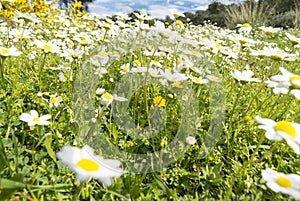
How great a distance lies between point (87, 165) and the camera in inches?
23.3

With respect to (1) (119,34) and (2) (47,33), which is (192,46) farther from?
(2) (47,33)

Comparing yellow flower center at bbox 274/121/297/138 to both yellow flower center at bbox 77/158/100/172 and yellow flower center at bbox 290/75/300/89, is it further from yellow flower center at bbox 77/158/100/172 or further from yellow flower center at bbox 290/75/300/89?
yellow flower center at bbox 77/158/100/172

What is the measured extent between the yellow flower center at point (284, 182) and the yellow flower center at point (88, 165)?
0.40m

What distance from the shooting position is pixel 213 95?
1.70 m

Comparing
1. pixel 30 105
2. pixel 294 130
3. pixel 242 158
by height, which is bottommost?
pixel 242 158

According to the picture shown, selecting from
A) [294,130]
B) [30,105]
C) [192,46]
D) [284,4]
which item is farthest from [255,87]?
[284,4]

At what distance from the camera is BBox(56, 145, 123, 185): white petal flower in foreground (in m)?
0.57

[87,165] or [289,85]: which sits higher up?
[289,85]

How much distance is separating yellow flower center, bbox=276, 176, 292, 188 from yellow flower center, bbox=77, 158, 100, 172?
1.31 ft

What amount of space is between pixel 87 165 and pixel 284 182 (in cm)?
43

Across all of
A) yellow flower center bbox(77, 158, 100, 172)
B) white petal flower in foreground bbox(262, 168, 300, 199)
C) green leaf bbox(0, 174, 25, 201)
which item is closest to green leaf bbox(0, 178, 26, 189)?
green leaf bbox(0, 174, 25, 201)

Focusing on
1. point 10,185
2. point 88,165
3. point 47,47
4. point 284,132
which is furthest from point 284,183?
point 47,47

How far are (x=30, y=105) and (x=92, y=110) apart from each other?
0.29 m

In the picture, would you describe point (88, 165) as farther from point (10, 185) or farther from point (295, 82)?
point (295, 82)
